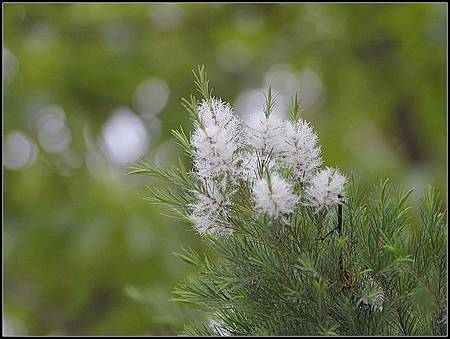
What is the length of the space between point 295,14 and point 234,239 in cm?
197

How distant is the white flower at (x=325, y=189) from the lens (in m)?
0.49

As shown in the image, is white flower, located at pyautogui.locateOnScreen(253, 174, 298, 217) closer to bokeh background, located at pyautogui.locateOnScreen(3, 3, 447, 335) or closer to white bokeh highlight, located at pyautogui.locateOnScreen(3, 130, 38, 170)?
bokeh background, located at pyautogui.locateOnScreen(3, 3, 447, 335)

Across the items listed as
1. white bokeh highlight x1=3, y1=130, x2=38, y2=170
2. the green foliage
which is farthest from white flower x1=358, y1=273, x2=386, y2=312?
white bokeh highlight x1=3, y1=130, x2=38, y2=170

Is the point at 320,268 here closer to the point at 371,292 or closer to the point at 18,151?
the point at 371,292

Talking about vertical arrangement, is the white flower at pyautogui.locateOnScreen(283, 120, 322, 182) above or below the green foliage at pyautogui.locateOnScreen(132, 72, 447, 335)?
above

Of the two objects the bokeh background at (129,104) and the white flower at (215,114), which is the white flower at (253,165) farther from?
the bokeh background at (129,104)

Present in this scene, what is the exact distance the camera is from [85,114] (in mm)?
→ 2305

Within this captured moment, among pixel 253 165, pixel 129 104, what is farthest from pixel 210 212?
pixel 129 104

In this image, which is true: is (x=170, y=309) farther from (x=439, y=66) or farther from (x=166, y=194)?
(x=439, y=66)

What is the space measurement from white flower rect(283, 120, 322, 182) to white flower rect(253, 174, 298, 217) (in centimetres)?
3

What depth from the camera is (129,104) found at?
7.88ft

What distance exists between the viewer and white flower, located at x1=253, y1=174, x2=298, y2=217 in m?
0.46

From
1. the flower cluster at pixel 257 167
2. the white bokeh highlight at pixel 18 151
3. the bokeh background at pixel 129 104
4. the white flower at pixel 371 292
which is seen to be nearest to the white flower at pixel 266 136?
the flower cluster at pixel 257 167

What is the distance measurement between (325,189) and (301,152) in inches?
1.3
